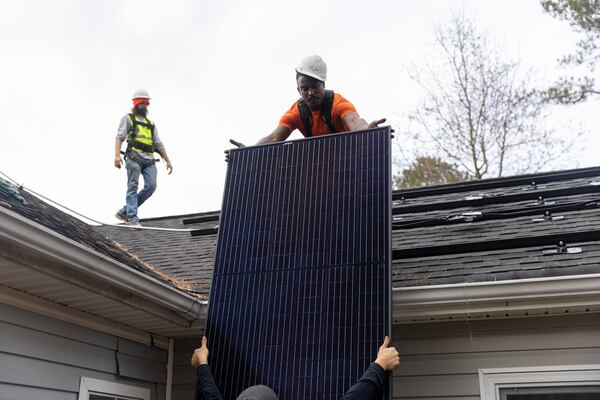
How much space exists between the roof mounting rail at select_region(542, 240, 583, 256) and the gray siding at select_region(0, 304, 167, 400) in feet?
10.0

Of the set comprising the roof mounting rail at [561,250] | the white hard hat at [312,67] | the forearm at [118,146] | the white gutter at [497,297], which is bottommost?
the white gutter at [497,297]

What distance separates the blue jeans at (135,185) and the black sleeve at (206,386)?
4516 millimetres

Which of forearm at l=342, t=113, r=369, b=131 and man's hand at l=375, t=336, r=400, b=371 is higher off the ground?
forearm at l=342, t=113, r=369, b=131

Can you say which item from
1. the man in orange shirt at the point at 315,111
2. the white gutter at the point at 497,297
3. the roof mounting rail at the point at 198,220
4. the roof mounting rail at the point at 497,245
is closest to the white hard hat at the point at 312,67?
the man in orange shirt at the point at 315,111

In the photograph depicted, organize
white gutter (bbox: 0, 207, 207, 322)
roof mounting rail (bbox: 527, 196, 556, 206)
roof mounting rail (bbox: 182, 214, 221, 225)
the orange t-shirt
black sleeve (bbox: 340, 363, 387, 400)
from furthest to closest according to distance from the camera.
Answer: roof mounting rail (bbox: 182, 214, 221, 225), roof mounting rail (bbox: 527, 196, 556, 206), the orange t-shirt, white gutter (bbox: 0, 207, 207, 322), black sleeve (bbox: 340, 363, 387, 400)

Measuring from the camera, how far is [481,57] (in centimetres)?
1753

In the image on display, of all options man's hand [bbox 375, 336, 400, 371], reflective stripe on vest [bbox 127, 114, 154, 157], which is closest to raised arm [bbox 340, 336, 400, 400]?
man's hand [bbox 375, 336, 400, 371]

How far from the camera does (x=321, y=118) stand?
513cm

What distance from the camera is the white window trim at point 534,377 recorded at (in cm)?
400

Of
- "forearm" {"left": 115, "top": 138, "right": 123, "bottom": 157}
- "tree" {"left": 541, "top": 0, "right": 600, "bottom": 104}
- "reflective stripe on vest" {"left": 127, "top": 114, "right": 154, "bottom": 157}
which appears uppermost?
"tree" {"left": 541, "top": 0, "right": 600, "bottom": 104}

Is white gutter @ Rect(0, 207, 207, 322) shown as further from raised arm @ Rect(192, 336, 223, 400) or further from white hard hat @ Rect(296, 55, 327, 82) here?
white hard hat @ Rect(296, 55, 327, 82)

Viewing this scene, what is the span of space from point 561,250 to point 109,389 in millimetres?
3258

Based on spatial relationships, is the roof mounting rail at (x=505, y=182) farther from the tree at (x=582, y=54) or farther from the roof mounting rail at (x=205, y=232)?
the tree at (x=582, y=54)

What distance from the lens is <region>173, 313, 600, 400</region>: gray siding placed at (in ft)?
13.5
